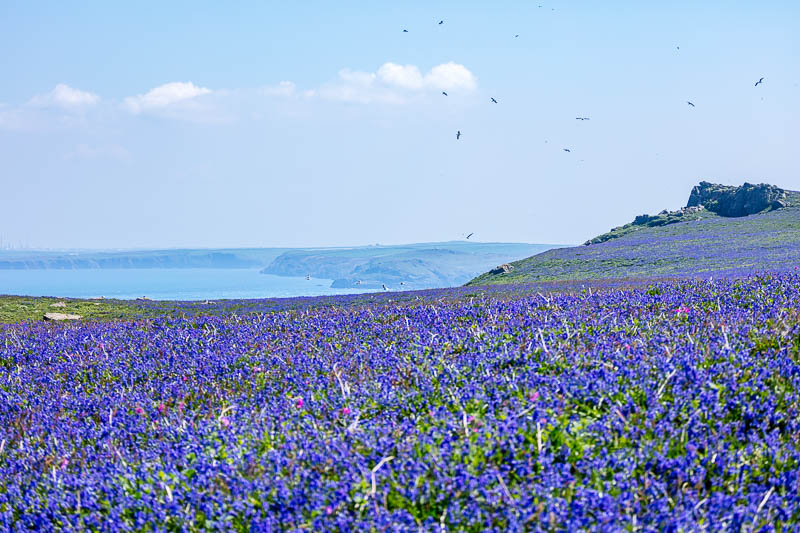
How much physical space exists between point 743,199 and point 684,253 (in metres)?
33.1

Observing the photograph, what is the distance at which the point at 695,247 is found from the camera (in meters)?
41.2

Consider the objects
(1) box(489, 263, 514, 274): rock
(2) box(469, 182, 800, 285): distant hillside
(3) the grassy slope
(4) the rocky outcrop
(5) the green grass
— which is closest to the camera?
(5) the green grass

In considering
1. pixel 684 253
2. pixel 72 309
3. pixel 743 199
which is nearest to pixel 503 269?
pixel 684 253

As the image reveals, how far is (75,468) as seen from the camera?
4.10 m

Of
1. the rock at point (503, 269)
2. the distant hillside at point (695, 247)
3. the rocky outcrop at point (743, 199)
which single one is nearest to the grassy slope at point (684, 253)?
the distant hillside at point (695, 247)

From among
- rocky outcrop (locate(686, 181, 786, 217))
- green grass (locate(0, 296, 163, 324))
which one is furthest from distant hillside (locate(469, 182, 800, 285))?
green grass (locate(0, 296, 163, 324))

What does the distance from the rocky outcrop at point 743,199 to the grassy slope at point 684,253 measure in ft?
11.7

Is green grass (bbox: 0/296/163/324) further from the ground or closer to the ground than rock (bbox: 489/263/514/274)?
closer to the ground

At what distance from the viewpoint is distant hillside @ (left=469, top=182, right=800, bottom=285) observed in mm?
31828

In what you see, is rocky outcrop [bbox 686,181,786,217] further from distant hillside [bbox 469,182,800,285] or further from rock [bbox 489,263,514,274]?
rock [bbox 489,263,514,274]

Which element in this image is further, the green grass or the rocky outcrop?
the rocky outcrop

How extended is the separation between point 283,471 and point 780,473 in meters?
2.53

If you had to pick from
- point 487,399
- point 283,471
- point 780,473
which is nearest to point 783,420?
point 780,473

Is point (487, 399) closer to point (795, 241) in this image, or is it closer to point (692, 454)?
point (692, 454)
